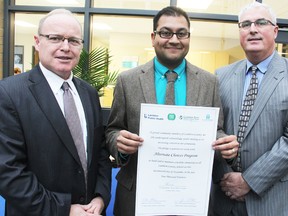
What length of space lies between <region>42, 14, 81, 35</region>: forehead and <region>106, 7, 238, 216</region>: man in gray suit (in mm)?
481

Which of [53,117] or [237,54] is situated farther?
[237,54]

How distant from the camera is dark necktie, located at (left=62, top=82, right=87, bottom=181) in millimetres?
1747

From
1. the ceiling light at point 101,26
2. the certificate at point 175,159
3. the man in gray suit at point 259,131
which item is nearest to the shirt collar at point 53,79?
the certificate at point 175,159

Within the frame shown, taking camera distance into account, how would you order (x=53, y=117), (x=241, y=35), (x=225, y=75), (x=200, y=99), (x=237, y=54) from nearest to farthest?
(x=53, y=117)
(x=200, y=99)
(x=241, y=35)
(x=225, y=75)
(x=237, y=54)

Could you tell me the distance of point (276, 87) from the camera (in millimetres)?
2012

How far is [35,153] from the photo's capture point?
5.41 feet

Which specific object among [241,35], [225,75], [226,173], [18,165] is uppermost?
[241,35]

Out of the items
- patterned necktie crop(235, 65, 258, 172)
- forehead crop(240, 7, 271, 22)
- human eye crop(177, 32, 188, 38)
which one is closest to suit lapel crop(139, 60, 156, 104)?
human eye crop(177, 32, 188, 38)

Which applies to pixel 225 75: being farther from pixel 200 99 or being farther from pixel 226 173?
pixel 226 173

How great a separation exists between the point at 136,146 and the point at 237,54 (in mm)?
4722

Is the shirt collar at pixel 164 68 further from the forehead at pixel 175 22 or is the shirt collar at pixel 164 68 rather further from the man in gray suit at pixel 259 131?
the man in gray suit at pixel 259 131

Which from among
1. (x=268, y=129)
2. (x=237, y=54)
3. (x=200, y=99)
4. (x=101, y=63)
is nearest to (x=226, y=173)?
(x=268, y=129)

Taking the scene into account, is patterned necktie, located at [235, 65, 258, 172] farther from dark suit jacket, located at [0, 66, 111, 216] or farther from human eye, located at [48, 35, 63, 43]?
human eye, located at [48, 35, 63, 43]

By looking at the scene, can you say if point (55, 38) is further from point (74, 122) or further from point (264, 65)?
point (264, 65)
